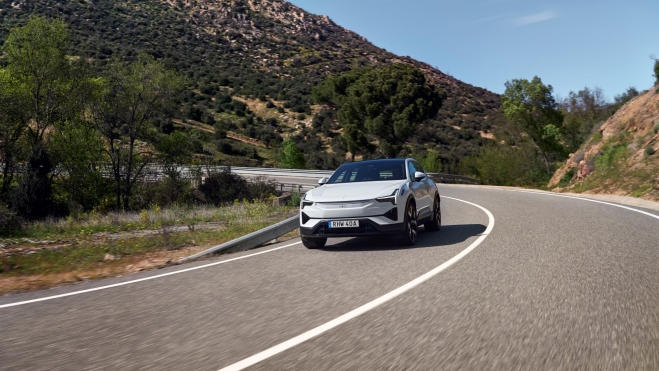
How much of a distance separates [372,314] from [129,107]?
31.6m

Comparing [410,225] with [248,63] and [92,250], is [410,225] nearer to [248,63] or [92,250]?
[92,250]

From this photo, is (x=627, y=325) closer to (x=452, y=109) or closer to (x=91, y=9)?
(x=452, y=109)

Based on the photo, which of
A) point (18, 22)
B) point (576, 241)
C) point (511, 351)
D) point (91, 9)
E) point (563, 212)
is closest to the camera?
point (511, 351)

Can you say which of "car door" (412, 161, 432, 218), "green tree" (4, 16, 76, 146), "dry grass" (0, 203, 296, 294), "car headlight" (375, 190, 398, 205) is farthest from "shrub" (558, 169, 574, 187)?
"green tree" (4, 16, 76, 146)

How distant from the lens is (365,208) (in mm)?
9297

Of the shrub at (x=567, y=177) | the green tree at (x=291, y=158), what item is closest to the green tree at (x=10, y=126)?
the shrub at (x=567, y=177)

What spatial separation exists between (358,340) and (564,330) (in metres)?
1.65

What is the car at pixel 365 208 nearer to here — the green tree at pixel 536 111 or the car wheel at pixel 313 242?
the car wheel at pixel 313 242

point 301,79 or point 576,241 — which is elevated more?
point 301,79

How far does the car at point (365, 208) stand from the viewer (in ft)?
30.5

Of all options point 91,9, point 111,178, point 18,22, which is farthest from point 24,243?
point 91,9

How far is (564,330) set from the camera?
14.9 ft

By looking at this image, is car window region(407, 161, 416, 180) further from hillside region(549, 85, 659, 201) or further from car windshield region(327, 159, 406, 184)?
hillside region(549, 85, 659, 201)

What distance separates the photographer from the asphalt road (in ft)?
13.2
